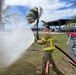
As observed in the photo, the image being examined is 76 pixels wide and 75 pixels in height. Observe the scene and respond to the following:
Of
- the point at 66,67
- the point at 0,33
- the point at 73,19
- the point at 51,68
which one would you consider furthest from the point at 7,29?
the point at 73,19

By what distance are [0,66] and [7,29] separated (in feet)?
4.54

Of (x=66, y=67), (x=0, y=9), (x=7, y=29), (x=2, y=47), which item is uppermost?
(x=0, y=9)

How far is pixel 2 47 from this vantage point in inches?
285

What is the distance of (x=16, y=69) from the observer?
27.6ft

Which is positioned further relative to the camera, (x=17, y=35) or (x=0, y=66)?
(x=0, y=66)

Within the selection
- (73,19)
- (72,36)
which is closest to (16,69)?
(72,36)

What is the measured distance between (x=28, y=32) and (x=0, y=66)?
159 cm

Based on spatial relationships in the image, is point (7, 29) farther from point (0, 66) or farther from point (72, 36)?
point (72, 36)

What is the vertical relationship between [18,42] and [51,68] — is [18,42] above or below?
above

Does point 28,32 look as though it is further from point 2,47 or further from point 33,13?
point 33,13

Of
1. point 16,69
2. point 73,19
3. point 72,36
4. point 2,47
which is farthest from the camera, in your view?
point 73,19

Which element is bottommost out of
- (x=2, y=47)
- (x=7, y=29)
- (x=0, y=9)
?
(x=2, y=47)

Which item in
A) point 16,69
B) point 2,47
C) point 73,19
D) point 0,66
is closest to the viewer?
point 2,47

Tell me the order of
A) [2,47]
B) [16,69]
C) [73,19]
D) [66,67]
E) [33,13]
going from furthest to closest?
[33,13], [73,19], [66,67], [16,69], [2,47]
